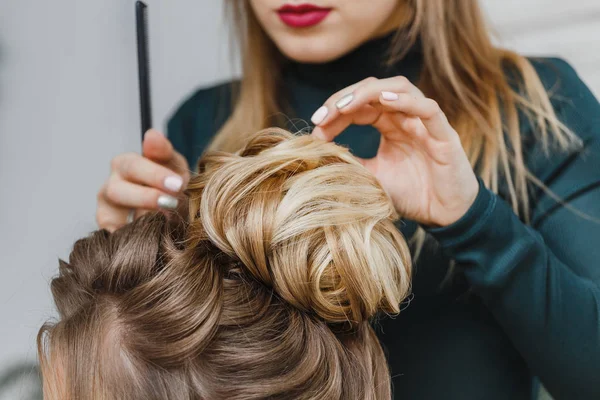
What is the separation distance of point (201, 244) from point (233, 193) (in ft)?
0.19

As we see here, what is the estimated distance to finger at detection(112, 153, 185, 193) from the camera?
0.68 meters

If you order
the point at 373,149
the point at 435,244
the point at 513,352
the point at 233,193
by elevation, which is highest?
the point at 233,193

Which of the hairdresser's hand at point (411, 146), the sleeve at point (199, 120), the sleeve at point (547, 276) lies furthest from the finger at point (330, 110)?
the sleeve at point (199, 120)

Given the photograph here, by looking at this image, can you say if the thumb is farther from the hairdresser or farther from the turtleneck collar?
the turtleneck collar

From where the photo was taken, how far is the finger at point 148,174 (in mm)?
675

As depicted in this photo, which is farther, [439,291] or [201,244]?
[439,291]

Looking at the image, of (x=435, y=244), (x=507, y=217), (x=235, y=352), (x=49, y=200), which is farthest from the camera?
(x=49, y=200)

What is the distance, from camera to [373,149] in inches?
29.6

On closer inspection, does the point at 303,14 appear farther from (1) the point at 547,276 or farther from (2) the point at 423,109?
(1) the point at 547,276

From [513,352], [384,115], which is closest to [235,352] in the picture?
[384,115]

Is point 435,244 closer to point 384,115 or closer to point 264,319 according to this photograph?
point 384,115

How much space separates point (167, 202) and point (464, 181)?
31 cm

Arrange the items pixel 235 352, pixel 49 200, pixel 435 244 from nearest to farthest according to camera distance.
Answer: pixel 235 352, pixel 435 244, pixel 49 200

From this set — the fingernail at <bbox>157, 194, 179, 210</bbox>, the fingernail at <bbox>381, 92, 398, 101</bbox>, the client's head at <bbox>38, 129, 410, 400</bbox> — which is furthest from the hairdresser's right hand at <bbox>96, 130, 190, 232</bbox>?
the fingernail at <bbox>381, 92, 398, 101</bbox>
